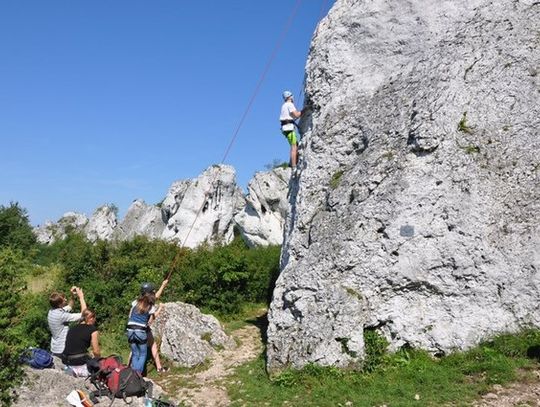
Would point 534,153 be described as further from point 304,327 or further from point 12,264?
point 12,264

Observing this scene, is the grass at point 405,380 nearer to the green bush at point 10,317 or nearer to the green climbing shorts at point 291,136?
the green bush at point 10,317

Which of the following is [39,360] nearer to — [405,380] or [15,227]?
[405,380]

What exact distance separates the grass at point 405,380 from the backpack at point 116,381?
2.25m

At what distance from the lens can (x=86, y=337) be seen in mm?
9633

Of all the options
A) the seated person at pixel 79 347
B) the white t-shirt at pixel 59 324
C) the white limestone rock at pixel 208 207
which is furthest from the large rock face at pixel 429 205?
the white limestone rock at pixel 208 207

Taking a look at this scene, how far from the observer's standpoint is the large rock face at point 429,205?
11.0 meters

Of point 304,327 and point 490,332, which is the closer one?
point 490,332

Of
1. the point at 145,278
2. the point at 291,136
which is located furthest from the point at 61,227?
the point at 291,136

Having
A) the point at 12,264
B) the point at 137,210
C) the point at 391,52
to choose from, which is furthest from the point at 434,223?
the point at 137,210

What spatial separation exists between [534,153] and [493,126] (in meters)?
1.11

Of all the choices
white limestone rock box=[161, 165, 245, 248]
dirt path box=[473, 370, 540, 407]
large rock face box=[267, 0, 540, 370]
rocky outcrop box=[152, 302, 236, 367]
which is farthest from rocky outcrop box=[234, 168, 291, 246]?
dirt path box=[473, 370, 540, 407]

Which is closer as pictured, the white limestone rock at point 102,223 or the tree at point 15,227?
the tree at point 15,227

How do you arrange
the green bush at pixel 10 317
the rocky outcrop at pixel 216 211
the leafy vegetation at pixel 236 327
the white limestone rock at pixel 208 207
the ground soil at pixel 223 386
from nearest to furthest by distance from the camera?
the green bush at pixel 10 317 → the leafy vegetation at pixel 236 327 → the ground soil at pixel 223 386 → the rocky outcrop at pixel 216 211 → the white limestone rock at pixel 208 207

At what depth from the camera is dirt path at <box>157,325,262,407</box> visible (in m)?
10.4
